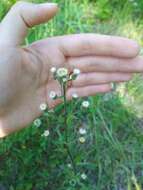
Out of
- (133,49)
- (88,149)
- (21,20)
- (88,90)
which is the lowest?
(88,149)

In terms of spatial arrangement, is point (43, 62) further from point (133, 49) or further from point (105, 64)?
point (133, 49)

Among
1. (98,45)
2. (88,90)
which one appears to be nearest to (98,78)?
(88,90)

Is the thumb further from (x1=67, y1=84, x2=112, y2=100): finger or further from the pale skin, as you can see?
(x1=67, y1=84, x2=112, y2=100): finger

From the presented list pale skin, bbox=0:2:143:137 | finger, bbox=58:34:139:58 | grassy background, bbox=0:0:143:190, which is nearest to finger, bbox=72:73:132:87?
pale skin, bbox=0:2:143:137

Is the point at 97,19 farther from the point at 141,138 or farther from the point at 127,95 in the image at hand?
the point at 141,138

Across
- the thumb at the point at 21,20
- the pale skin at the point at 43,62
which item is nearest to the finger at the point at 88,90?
A: the pale skin at the point at 43,62

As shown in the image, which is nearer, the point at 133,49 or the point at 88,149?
the point at 133,49

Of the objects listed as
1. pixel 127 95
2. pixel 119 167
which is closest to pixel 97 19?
pixel 127 95

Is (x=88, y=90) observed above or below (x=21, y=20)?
below
